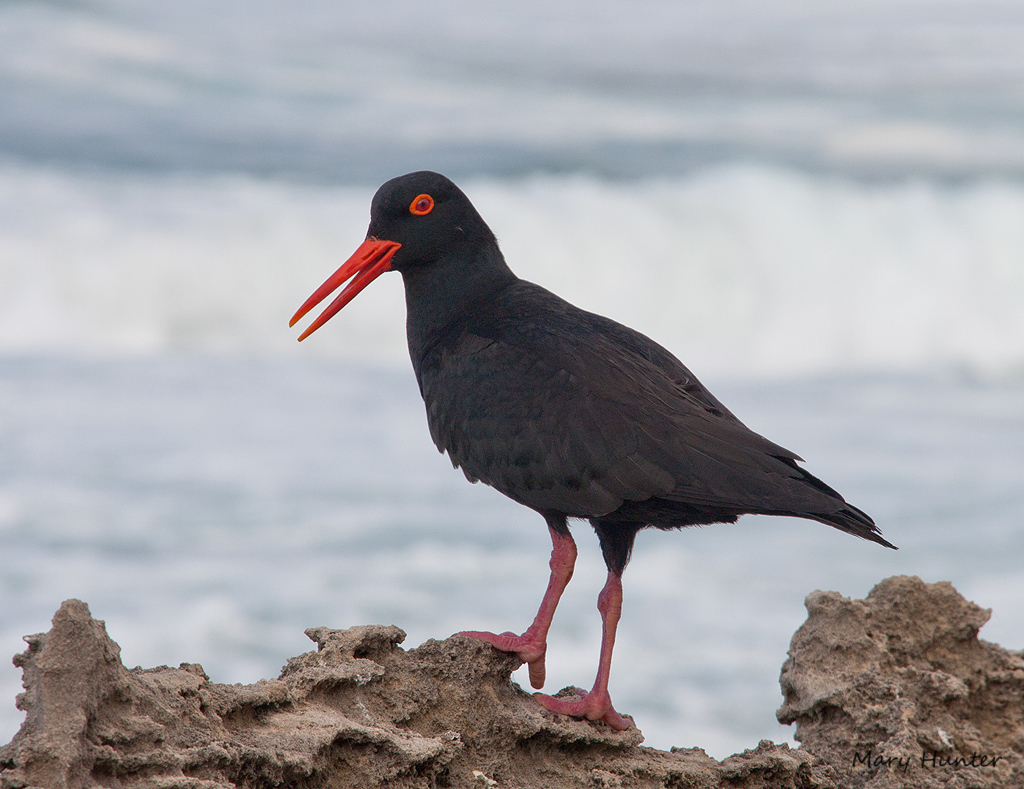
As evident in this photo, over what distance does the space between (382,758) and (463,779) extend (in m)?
0.41

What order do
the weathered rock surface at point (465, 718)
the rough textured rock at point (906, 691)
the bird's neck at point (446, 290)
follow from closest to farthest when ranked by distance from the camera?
1. the weathered rock surface at point (465, 718)
2. the rough textured rock at point (906, 691)
3. the bird's neck at point (446, 290)

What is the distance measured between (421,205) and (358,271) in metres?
0.49

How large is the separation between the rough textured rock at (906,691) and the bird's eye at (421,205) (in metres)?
2.77

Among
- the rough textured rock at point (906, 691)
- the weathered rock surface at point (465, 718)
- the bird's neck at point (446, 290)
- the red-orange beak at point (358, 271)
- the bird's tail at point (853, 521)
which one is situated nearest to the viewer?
the weathered rock surface at point (465, 718)

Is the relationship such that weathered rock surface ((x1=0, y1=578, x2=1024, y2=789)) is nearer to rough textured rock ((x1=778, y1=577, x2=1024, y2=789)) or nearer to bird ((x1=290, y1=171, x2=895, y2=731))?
rough textured rock ((x1=778, y1=577, x2=1024, y2=789))

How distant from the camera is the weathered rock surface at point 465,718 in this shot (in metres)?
3.17

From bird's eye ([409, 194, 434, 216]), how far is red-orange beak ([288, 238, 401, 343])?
0.67ft

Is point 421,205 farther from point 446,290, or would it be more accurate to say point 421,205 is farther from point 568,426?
point 568,426

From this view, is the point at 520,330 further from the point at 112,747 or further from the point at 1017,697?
the point at 1017,697

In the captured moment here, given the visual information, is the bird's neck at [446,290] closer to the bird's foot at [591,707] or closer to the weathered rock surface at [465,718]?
the weathered rock surface at [465,718]

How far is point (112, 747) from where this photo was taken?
319cm

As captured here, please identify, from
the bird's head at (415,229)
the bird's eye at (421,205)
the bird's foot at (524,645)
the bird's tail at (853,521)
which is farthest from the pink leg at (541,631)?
the bird's eye at (421,205)

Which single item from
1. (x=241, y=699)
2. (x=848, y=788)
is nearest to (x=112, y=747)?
(x=241, y=699)

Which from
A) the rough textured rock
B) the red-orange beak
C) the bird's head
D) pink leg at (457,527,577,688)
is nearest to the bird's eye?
the bird's head
